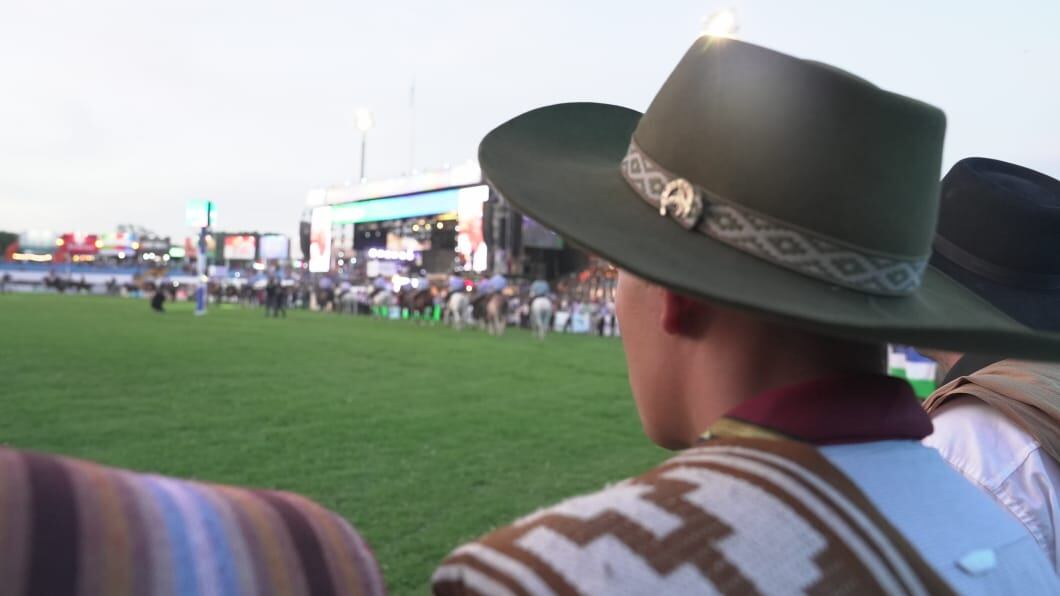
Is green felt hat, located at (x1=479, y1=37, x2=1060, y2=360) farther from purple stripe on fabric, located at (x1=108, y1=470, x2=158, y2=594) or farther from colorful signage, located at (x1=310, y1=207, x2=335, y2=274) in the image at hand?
colorful signage, located at (x1=310, y1=207, x2=335, y2=274)

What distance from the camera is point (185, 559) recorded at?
0.59 m

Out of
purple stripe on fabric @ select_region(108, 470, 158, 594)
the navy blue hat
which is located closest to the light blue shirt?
purple stripe on fabric @ select_region(108, 470, 158, 594)

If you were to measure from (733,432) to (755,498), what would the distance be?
0.46ft

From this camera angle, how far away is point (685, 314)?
107 cm

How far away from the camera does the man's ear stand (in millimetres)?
1062

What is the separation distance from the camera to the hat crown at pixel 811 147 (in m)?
0.98

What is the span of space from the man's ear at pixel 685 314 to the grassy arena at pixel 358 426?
3086 millimetres

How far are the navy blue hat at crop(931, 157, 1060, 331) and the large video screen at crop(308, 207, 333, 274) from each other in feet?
174

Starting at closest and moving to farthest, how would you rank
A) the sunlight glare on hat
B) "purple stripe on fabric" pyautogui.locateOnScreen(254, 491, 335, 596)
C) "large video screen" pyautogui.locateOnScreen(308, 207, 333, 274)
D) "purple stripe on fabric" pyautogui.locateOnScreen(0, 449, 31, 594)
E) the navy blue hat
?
"purple stripe on fabric" pyautogui.locateOnScreen(0, 449, 31, 594)
"purple stripe on fabric" pyautogui.locateOnScreen(254, 491, 335, 596)
the navy blue hat
the sunlight glare on hat
"large video screen" pyautogui.locateOnScreen(308, 207, 333, 274)

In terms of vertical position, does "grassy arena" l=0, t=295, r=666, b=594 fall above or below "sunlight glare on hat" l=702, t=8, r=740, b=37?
below

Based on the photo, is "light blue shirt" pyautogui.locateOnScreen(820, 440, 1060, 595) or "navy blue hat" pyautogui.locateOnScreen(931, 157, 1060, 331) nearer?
"light blue shirt" pyautogui.locateOnScreen(820, 440, 1060, 595)

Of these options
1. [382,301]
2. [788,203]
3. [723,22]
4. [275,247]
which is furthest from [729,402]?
[275,247]

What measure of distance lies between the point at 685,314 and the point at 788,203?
0.19 m

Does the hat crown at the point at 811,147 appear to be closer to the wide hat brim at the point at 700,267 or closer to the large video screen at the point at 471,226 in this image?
the wide hat brim at the point at 700,267
